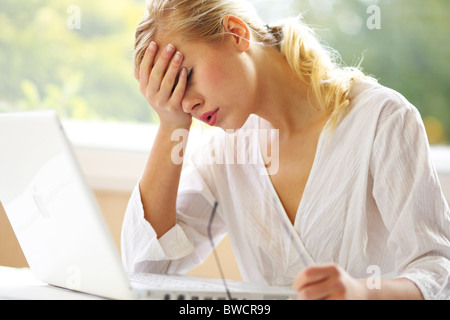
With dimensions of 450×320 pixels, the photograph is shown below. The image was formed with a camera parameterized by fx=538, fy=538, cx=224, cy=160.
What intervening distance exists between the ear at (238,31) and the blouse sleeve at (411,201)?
34cm

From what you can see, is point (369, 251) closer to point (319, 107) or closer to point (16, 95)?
point (319, 107)

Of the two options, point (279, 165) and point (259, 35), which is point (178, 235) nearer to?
point (279, 165)

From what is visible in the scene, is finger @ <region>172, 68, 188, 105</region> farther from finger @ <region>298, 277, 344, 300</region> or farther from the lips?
finger @ <region>298, 277, 344, 300</region>

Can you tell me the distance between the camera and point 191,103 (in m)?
1.19

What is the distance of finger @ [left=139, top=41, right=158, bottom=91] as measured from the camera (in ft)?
3.85

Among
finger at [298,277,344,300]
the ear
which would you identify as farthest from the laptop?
the ear

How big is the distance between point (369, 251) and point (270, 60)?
50cm

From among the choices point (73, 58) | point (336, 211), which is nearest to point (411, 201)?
point (336, 211)

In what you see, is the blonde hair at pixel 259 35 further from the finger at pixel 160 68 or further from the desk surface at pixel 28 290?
the desk surface at pixel 28 290

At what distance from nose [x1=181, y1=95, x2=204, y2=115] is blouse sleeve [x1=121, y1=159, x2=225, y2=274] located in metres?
0.25

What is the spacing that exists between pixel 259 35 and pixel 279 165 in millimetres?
321

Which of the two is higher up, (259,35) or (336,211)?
(259,35)

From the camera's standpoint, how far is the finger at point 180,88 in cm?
116

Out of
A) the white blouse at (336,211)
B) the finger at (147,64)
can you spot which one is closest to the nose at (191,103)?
the finger at (147,64)
